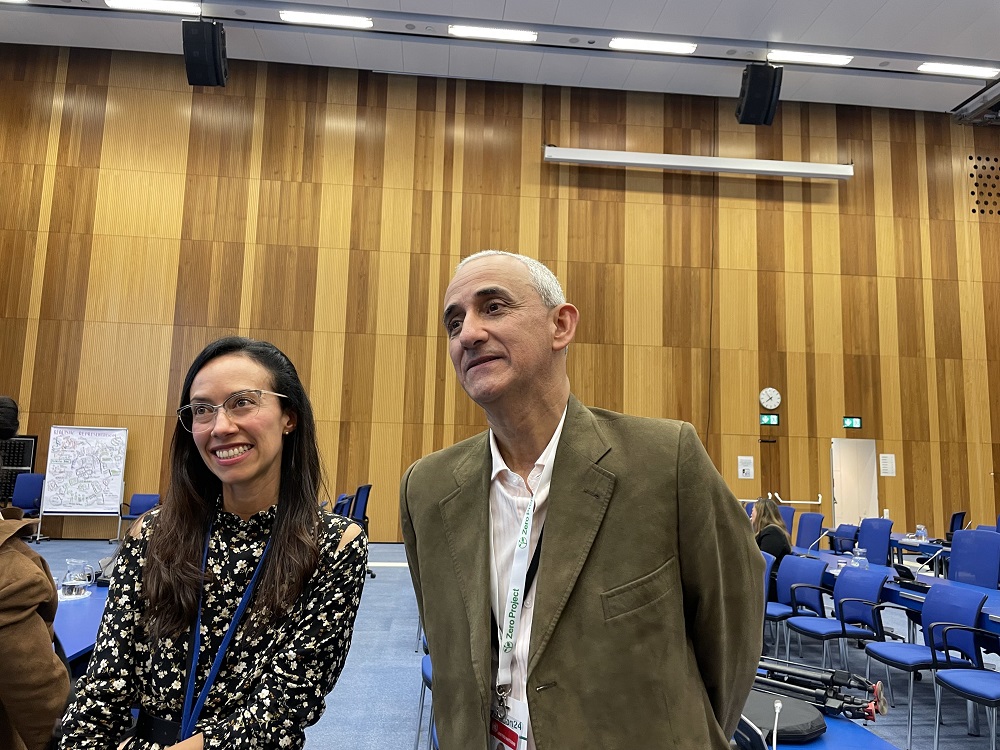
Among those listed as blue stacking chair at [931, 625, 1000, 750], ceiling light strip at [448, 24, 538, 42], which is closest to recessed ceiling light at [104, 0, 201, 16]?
ceiling light strip at [448, 24, 538, 42]

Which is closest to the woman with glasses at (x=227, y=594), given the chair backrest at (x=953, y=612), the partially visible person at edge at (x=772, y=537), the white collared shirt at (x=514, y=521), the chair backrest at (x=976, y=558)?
the white collared shirt at (x=514, y=521)

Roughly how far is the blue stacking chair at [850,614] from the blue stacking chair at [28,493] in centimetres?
997

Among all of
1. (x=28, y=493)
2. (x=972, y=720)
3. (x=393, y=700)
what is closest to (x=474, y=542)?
(x=393, y=700)

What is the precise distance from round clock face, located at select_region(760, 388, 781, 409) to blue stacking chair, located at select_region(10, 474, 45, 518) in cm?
1134

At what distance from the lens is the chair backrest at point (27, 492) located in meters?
9.38

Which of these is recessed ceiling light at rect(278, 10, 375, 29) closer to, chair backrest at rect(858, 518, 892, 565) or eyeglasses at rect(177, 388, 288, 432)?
chair backrest at rect(858, 518, 892, 565)

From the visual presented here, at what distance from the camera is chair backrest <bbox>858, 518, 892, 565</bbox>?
271 inches

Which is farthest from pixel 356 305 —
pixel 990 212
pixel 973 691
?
pixel 990 212

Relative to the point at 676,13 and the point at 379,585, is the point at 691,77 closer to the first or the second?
the point at 676,13

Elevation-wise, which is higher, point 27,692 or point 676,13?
point 676,13

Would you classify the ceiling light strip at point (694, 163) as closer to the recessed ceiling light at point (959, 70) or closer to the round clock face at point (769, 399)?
the recessed ceiling light at point (959, 70)

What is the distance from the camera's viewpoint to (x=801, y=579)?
5320 millimetres

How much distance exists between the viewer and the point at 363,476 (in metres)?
10.5

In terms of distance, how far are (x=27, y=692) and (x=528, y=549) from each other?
1494mm
